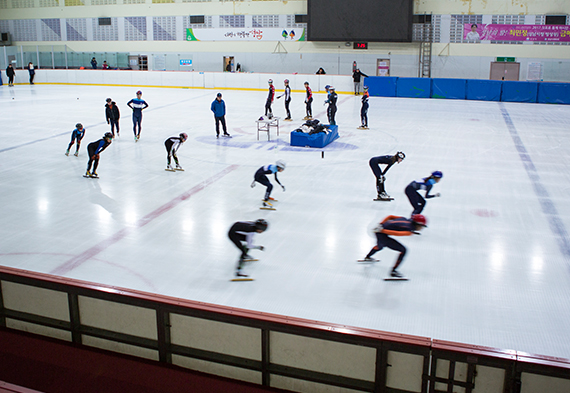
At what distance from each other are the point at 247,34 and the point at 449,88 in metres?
15.2

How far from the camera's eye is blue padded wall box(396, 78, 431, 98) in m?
29.2

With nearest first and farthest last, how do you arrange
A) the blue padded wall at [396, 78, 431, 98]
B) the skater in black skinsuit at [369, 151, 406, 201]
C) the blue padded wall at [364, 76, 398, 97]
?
1. the skater in black skinsuit at [369, 151, 406, 201]
2. the blue padded wall at [396, 78, 431, 98]
3. the blue padded wall at [364, 76, 398, 97]

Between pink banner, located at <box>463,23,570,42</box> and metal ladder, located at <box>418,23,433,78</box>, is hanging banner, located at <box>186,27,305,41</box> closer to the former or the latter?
metal ladder, located at <box>418,23,433,78</box>

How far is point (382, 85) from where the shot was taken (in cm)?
2989

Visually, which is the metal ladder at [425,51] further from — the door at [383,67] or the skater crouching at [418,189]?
the skater crouching at [418,189]

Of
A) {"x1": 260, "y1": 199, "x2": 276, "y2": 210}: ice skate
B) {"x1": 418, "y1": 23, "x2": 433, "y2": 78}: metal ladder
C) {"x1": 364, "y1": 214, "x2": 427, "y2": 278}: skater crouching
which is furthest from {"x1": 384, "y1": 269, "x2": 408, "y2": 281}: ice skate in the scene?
{"x1": 418, "y1": 23, "x2": 433, "y2": 78}: metal ladder

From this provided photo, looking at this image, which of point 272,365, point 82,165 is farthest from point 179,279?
point 82,165

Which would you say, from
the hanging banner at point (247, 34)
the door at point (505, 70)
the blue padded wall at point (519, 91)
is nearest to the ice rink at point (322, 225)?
the blue padded wall at point (519, 91)

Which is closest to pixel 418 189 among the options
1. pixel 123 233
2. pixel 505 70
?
pixel 123 233

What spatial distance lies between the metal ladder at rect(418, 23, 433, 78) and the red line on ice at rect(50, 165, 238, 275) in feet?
81.6

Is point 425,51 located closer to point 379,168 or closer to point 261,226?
point 379,168

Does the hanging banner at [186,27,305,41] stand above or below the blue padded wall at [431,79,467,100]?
above

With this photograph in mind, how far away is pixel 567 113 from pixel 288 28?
19.2 m

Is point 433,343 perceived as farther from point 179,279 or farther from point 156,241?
point 156,241
